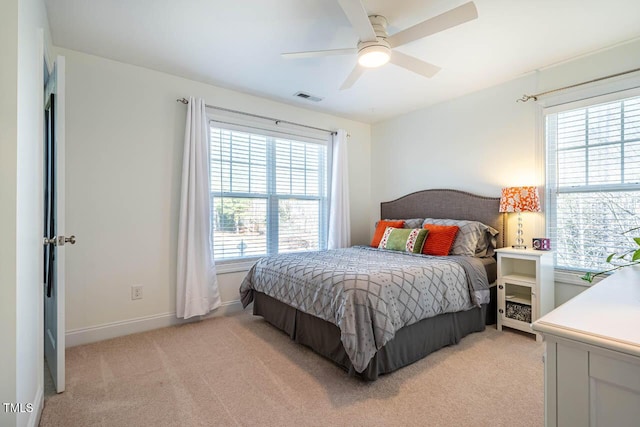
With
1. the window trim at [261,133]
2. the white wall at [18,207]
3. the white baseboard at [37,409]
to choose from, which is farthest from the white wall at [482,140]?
the white baseboard at [37,409]

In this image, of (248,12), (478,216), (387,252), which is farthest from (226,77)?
(478,216)

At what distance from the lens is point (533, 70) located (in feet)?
9.88

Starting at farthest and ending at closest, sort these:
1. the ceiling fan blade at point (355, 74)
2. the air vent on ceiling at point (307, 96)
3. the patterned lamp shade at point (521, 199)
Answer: the air vent on ceiling at point (307, 96) → the patterned lamp shade at point (521, 199) → the ceiling fan blade at point (355, 74)

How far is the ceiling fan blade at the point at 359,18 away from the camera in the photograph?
1.72m

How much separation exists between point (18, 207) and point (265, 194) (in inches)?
102

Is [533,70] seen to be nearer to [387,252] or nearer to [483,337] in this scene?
[387,252]

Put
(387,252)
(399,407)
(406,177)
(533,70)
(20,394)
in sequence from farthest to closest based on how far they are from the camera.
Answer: (406,177) < (387,252) < (533,70) < (399,407) < (20,394)

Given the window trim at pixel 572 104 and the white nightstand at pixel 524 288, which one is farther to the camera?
the white nightstand at pixel 524 288

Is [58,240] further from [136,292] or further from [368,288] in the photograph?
[368,288]

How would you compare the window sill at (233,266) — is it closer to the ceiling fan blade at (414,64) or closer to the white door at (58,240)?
the white door at (58,240)

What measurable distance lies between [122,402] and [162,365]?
1.45 feet

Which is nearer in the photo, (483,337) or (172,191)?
(483,337)

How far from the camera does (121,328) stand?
2.82 metres

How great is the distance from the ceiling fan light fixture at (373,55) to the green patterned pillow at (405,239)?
5.81ft
